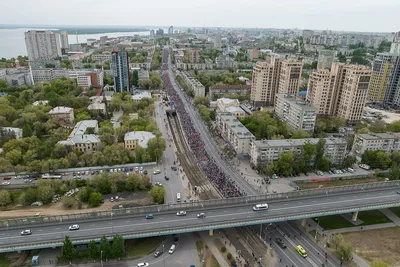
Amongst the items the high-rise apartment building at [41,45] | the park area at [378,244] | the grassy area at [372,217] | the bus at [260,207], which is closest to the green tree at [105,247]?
the bus at [260,207]

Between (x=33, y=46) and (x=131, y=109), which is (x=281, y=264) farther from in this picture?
(x=33, y=46)

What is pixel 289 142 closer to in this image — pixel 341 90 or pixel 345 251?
pixel 345 251

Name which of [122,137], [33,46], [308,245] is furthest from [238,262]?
[33,46]

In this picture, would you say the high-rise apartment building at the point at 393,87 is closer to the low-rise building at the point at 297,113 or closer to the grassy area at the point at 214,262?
the low-rise building at the point at 297,113

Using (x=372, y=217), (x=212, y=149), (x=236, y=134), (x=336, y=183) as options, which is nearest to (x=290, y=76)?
(x=236, y=134)

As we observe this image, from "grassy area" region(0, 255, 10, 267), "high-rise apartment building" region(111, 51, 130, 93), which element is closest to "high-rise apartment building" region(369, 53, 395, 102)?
"high-rise apartment building" region(111, 51, 130, 93)

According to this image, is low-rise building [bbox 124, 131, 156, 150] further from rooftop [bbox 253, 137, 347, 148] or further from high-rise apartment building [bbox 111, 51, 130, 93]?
A: high-rise apartment building [bbox 111, 51, 130, 93]
